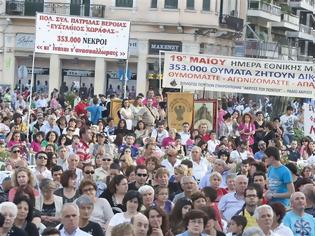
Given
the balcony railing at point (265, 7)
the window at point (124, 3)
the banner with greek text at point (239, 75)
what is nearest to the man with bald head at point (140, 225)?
the banner with greek text at point (239, 75)

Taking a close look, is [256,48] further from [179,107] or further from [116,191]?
[116,191]

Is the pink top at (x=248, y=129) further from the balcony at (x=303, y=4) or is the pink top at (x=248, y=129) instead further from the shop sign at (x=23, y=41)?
the balcony at (x=303, y=4)

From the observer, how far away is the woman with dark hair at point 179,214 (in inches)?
501

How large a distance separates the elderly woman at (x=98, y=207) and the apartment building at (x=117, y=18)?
44976mm

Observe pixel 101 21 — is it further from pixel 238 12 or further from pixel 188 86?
pixel 238 12

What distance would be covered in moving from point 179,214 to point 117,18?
47224 mm

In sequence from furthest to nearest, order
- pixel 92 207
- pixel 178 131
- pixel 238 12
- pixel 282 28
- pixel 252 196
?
pixel 282 28
pixel 238 12
pixel 178 131
pixel 252 196
pixel 92 207

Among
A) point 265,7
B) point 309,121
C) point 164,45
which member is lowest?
point 309,121

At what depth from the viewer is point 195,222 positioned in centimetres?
1214

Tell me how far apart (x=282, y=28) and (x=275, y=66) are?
48303mm

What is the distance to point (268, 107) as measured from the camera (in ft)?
151

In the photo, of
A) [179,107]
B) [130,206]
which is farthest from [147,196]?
[179,107]

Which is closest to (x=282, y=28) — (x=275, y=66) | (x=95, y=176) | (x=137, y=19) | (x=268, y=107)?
(x=137, y=19)

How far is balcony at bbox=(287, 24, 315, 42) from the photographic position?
83.8 m
